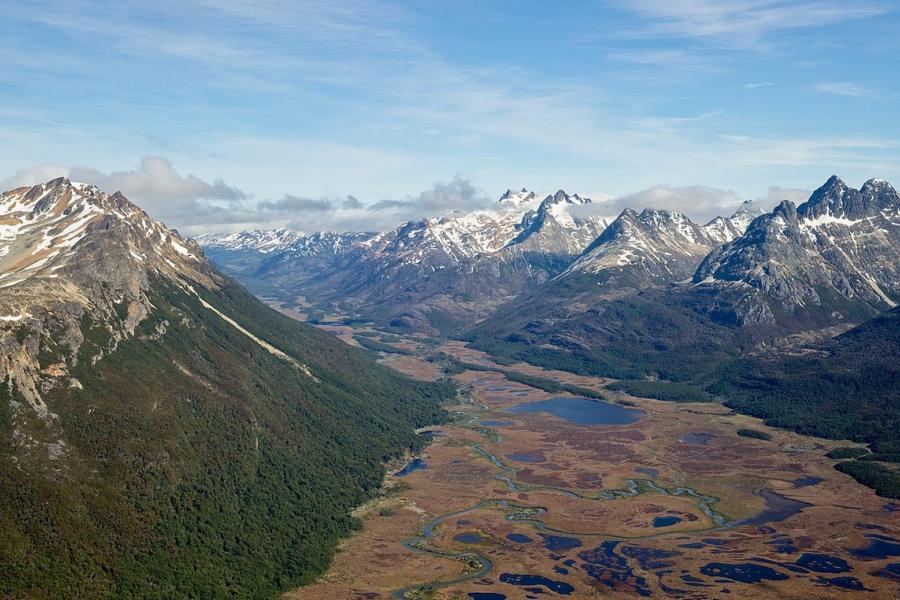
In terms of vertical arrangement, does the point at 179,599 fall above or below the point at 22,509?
below

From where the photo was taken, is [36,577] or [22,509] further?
[22,509]

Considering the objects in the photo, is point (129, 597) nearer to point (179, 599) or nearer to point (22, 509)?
point (179, 599)

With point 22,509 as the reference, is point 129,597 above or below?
below

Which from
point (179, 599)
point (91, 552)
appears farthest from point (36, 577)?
point (179, 599)

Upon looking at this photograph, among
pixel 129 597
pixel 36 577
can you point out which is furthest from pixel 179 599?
pixel 36 577

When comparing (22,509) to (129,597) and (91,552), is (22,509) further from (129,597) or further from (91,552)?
(129,597)

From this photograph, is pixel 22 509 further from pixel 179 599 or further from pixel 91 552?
pixel 179 599

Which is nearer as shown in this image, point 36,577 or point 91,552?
point 36,577
